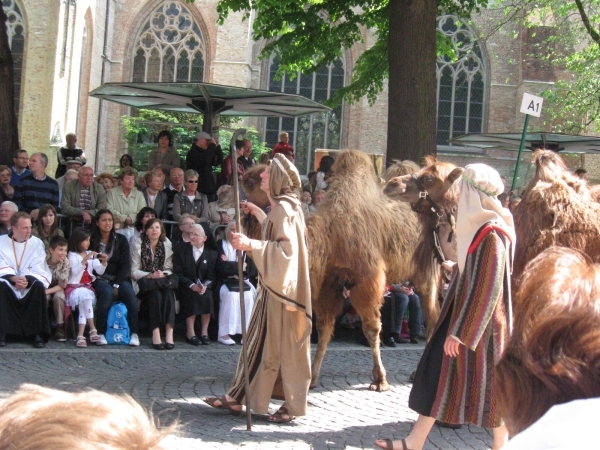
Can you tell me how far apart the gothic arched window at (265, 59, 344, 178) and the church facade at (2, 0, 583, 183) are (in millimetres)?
38

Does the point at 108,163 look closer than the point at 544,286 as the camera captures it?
No

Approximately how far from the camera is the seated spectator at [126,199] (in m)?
12.5

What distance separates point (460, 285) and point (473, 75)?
29.7 m

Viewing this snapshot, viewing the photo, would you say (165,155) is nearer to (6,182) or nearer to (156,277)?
(6,182)

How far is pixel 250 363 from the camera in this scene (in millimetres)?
7332

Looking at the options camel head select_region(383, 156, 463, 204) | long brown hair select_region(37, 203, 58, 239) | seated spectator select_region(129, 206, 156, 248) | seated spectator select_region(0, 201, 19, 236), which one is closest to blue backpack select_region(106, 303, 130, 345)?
seated spectator select_region(129, 206, 156, 248)

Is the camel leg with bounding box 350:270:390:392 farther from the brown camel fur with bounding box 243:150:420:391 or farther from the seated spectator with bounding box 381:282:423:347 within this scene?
the seated spectator with bounding box 381:282:423:347

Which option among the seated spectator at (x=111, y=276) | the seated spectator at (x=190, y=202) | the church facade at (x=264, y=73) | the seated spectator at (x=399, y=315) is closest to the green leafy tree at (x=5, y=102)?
the seated spectator at (x=190, y=202)

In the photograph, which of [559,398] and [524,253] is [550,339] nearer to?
[559,398]

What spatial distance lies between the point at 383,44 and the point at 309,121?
48.4ft

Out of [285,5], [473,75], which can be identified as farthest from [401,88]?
[473,75]

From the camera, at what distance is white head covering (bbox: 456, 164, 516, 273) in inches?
227

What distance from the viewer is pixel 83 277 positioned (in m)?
11.1

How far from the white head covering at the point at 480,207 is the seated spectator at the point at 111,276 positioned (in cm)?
607
